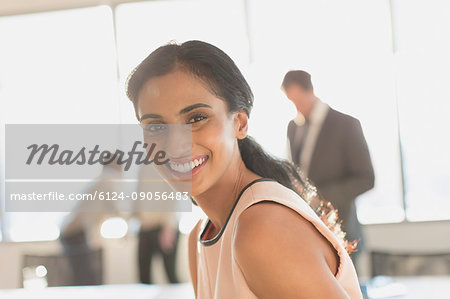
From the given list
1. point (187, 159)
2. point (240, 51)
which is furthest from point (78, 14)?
point (187, 159)

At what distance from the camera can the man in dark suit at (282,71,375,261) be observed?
8.81 ft

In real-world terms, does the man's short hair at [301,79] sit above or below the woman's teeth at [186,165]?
above

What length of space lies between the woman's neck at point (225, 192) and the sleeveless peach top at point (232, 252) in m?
0.10

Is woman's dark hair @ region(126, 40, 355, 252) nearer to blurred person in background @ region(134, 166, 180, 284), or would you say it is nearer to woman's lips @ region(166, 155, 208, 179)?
woman's lips @ region(166, 155, 208, 179)

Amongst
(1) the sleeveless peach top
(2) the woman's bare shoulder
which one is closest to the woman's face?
(1) the sleeveless peach top

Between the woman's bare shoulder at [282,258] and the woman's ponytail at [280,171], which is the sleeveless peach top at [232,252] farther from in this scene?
the woman's ponytail at [280,171]

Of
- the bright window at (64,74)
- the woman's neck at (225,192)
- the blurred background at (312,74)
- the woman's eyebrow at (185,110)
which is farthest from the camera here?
the bright window at (64,74)

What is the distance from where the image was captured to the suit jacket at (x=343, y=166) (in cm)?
268

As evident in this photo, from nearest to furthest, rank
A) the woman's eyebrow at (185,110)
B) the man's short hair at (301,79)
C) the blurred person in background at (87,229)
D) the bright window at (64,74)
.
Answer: the woman's eyebrow at (185,110) < the blurred person in background at (87,229) < the man's short hair at (301,79) < the bright window at (64,74)

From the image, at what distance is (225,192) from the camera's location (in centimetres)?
105

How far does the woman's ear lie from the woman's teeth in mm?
107

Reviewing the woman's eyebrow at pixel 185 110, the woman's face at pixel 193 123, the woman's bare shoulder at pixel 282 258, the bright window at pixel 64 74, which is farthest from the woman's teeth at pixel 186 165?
the bright window at pixel 64 74

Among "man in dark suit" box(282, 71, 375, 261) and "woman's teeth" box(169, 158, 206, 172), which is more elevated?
"woman's teeth" box(169, 158, 206, 172)

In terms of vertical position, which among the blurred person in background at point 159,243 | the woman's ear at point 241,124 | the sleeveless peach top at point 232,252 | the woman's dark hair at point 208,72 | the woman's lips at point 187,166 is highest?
the woman's dark hair at point 208,72
